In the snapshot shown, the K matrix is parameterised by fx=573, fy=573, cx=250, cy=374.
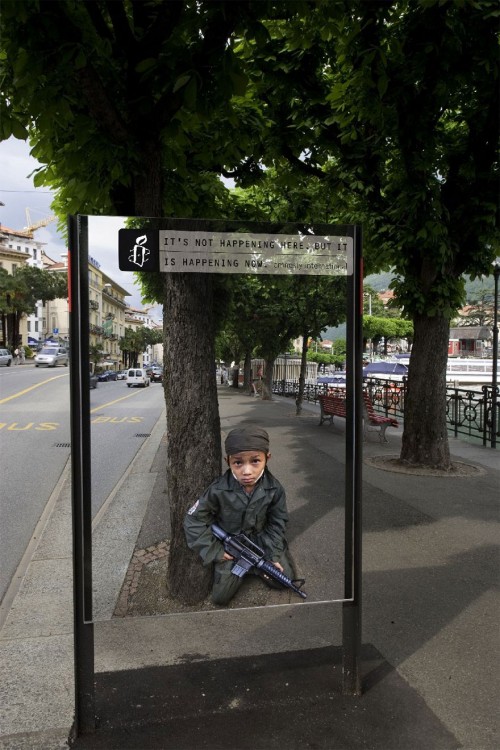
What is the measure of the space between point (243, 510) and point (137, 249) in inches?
56.4

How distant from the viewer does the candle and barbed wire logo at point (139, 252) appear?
2773mm

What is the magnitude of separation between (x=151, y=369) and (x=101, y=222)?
1.58 metres

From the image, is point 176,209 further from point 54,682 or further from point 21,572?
point 54,682

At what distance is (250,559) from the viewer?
9.84ft

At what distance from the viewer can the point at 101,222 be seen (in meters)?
2.71

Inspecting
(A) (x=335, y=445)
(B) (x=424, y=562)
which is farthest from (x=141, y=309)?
(B) (x=424, y=562)

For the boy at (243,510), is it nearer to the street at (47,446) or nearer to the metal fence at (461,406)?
the street at (47,446)

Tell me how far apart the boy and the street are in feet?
1.75

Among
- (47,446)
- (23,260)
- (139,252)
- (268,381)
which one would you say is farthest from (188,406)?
(23,260)

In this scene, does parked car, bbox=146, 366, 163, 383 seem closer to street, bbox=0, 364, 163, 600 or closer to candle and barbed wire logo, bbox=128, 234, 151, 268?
street, bbox=0, 364, 163, 600

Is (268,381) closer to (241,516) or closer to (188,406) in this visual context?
(188,406)

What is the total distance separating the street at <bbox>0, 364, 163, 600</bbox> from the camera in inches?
117

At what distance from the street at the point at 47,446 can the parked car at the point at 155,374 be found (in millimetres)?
97

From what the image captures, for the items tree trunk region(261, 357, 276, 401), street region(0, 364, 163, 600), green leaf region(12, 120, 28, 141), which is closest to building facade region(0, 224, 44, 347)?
street region(0, 364, 163, 600)
